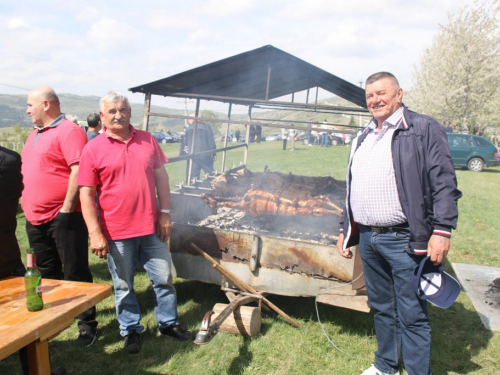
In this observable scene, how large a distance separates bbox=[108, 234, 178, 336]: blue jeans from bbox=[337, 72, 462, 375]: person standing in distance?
1784mm

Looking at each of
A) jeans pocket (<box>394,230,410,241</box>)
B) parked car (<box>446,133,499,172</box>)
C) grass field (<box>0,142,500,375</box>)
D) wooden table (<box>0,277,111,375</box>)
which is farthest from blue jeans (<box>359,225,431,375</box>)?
parked car (<box>446,133,499,172</box>)

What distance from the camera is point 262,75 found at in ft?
18.9

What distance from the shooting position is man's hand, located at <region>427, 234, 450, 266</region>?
2.41 meters

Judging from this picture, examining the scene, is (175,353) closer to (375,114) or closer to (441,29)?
(375,114)

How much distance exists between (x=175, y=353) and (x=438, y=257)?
2.43 m

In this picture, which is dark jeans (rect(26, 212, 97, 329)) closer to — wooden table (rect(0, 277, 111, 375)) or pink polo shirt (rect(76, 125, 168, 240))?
pink polo shirt (rect(76, 125, 168, 240))

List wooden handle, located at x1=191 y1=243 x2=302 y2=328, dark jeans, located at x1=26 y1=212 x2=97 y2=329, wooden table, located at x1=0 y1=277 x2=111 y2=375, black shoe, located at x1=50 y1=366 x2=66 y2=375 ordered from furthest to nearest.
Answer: wooden handle, located at x1=191 y1=243 x2=302 y2=328 < dark jeans, located at x1=26 y1=212 x2=97 y2=329 < black shoe, located at x1=50 y1=366 x2=66 y2=375 < wooden table, located at x1=0 y1=277 x2=111 y2=375

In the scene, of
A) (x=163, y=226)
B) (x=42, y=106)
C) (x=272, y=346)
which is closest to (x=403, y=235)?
(x=272, y=346)

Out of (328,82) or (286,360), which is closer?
(286,360)

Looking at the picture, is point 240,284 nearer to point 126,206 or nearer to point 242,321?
point 242,321

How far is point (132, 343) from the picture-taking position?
11.5 ft

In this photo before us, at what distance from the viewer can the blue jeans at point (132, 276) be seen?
341cm

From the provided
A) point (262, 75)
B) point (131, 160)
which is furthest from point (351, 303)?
point (262, 75)

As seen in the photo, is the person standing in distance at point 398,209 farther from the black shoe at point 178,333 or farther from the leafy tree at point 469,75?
the leafy tree at point 469,75
